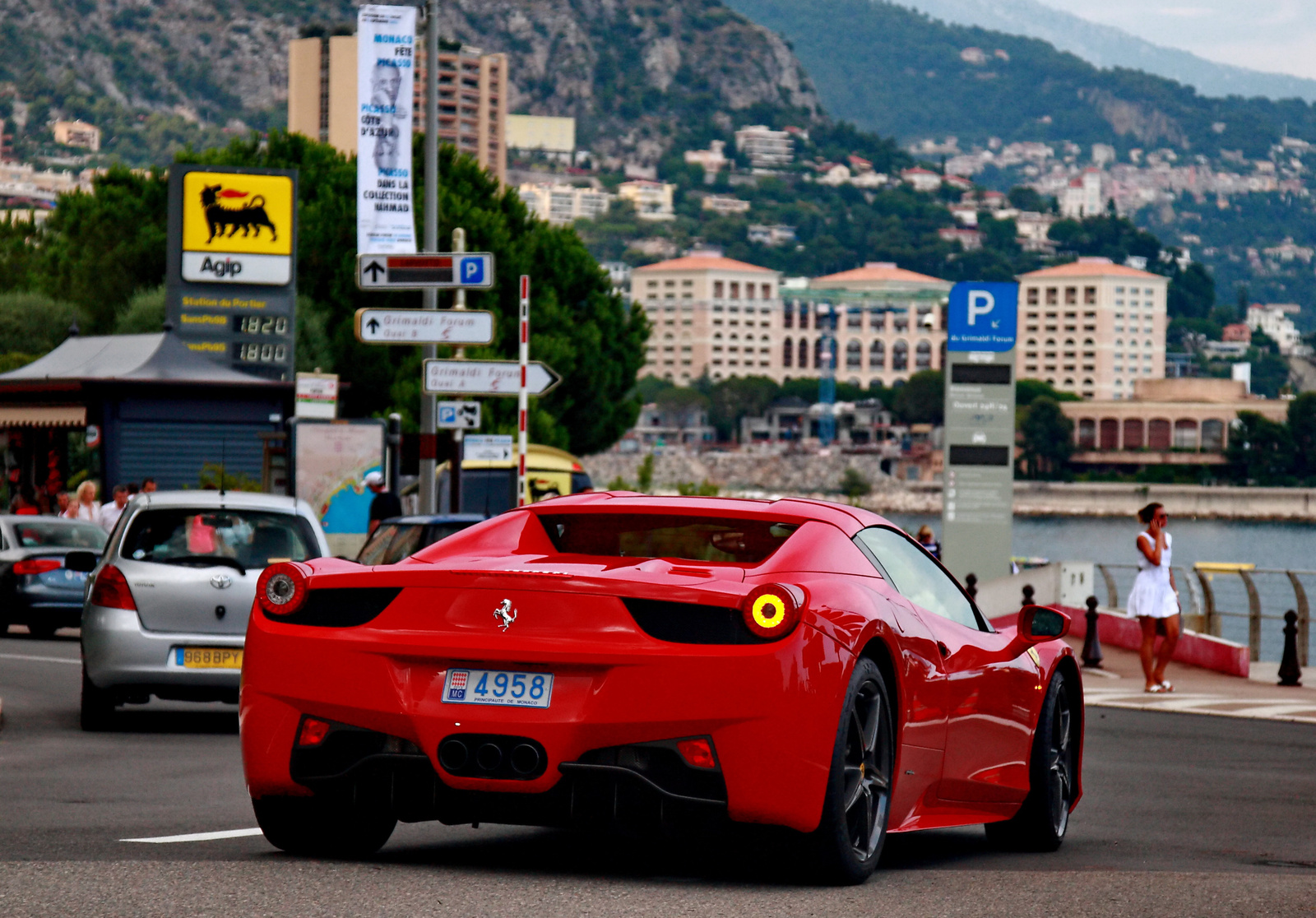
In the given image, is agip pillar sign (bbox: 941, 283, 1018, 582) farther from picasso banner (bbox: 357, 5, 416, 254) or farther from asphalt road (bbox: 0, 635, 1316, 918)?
asphalt road (bbox: 0, 635, 1316, 918)

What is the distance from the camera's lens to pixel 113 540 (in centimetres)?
1303

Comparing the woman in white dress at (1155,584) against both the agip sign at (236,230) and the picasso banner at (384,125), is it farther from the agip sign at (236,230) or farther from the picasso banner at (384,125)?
the agip sign at (236,230)

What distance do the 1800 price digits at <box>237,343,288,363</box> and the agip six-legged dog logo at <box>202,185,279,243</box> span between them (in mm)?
2226

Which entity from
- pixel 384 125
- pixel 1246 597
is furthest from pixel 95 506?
pixel 1246 597

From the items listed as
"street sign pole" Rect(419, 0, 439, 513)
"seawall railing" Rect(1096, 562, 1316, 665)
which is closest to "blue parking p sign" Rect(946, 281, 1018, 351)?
"seawall railing" Rect(1096, 562, 1316, 665)

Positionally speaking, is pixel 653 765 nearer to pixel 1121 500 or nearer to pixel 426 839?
pixel 426 839

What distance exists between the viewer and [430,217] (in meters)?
24.4

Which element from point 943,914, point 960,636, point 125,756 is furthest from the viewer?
point 125,756

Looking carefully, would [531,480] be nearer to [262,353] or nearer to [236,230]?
[262,353]

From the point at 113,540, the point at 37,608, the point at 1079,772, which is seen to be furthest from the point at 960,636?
the point at 37,608

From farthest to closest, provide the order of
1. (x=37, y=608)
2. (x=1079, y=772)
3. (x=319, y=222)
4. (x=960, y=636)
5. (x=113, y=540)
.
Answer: (x=319, y=222), (x=37, y=608), (x=113, y=540), (x=1079, y=772), (x=960, y=636)

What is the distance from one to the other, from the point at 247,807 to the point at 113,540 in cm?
491

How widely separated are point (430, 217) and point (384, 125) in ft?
16.5

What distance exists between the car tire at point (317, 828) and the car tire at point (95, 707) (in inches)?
271
